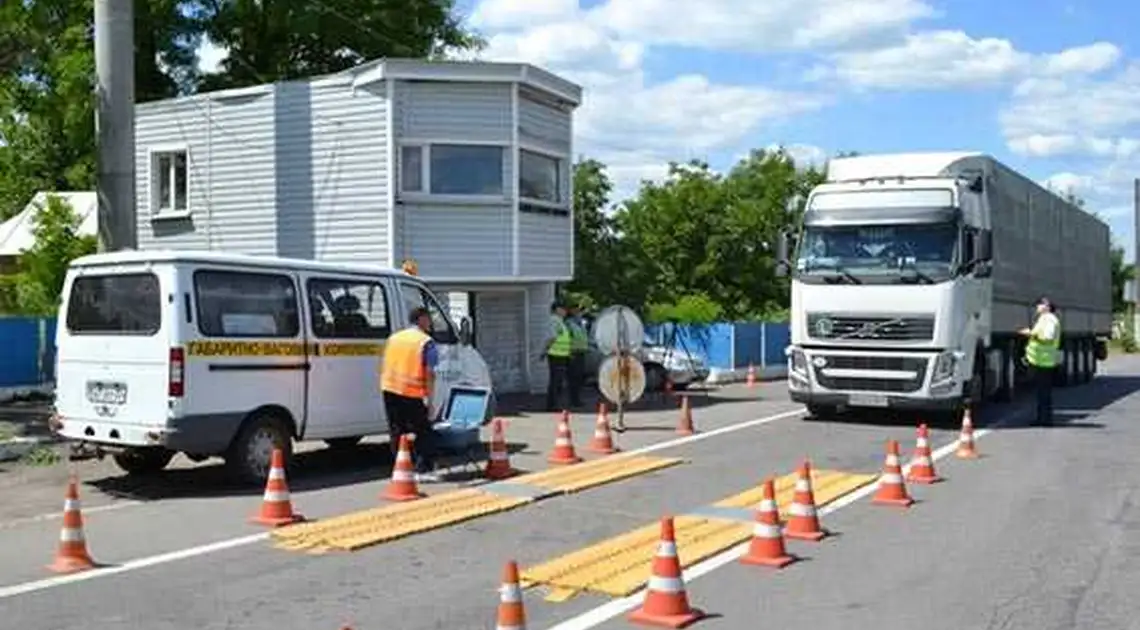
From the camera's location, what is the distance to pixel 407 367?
482 inches

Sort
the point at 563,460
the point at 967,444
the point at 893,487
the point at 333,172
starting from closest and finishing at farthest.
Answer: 1. the point at 893,487
2. the point at 563,460
3. the point at 967,444
4. the point at 333,172

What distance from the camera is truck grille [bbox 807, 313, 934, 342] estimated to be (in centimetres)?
1788

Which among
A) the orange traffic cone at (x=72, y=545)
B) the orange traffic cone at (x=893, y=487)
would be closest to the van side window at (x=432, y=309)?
the orange traffic cone at (x=893, y=487)

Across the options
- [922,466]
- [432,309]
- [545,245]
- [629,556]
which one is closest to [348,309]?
[432,309]

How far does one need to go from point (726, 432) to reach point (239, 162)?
35.5ft

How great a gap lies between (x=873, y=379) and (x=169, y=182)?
14.2 meters

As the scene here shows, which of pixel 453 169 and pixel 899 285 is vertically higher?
pixel 453 169

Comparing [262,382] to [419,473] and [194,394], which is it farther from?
[419,473]

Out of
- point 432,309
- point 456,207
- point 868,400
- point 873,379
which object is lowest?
point 868,400

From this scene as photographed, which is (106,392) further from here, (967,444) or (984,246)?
(984,246)

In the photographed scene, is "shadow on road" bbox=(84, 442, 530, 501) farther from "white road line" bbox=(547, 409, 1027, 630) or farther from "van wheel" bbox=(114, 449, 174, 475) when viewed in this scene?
"white road line" bbox=(547, 409, 1027, 630)

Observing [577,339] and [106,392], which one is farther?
[577,339]

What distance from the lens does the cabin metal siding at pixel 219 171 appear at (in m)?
22.8

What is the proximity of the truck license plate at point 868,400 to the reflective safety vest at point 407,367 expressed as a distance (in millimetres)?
8279
